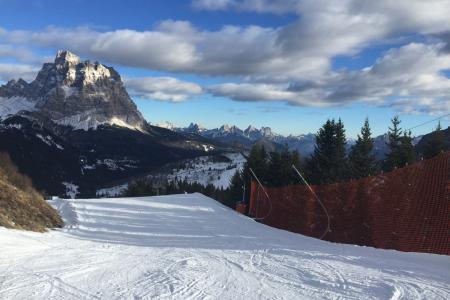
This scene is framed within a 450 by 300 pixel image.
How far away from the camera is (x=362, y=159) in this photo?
3738 centimetres

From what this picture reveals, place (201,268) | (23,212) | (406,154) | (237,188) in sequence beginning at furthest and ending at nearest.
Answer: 1. (237,188)
2. (406,154)
3. (23,212)
4. (201,268)

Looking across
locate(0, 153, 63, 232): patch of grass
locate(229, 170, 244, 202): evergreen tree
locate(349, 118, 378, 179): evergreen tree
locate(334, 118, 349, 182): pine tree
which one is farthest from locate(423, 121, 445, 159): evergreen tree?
locate(0, 153, 63, 232): patch of grass

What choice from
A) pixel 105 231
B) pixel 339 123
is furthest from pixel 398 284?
pixel 339 123

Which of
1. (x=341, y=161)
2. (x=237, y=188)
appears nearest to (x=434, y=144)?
(x=341, y=161)

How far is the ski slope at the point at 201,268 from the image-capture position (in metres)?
7.39

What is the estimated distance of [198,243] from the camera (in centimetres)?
1355

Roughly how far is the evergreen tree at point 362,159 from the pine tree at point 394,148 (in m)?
1.55

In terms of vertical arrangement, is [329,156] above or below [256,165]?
above

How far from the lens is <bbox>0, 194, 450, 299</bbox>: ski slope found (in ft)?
24.2

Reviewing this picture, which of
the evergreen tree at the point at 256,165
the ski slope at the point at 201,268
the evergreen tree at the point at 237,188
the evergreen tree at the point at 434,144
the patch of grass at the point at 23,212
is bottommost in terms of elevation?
the ski slope at the point at 201,268

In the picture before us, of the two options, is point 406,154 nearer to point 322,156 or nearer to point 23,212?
point 322,156

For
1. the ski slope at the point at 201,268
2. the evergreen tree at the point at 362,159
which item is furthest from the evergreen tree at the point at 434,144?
the ski slope at the point at 201,268

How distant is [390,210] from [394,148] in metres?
31.0

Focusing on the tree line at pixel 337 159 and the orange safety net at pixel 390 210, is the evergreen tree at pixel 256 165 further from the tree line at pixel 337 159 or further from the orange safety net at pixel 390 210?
the orange safety net at pixel 390 210
